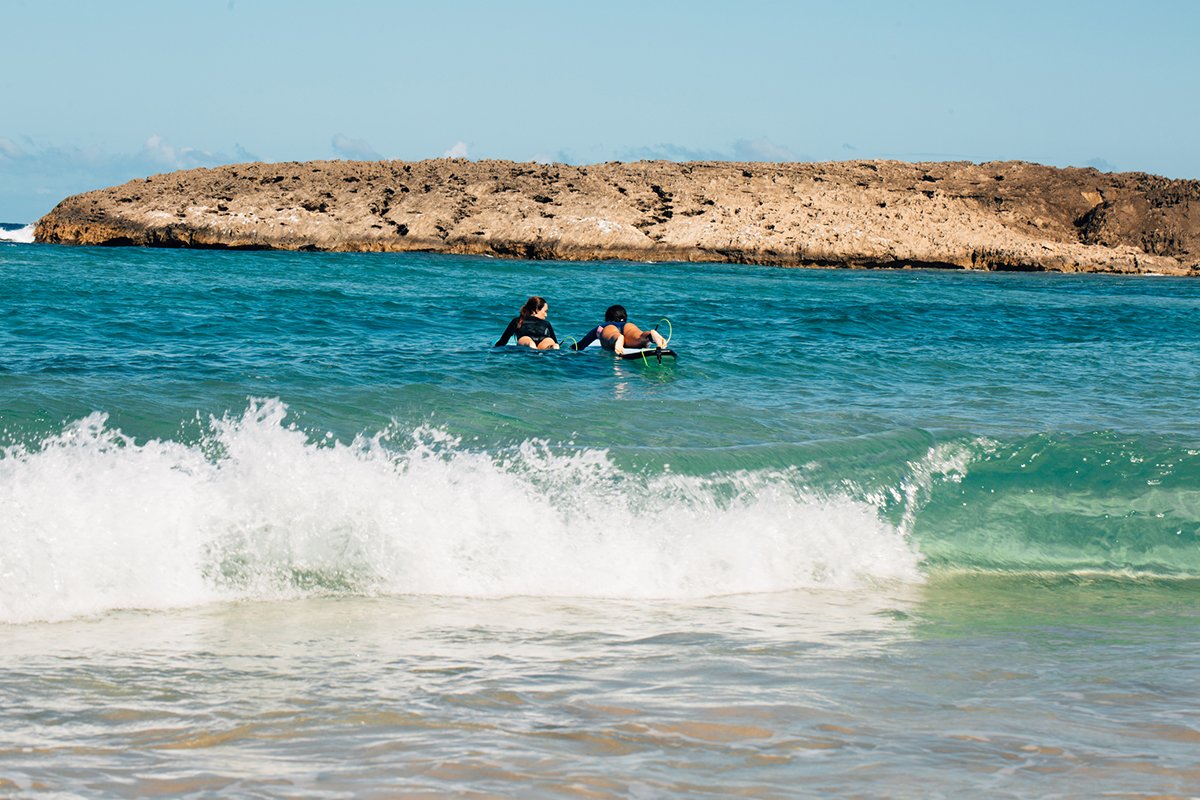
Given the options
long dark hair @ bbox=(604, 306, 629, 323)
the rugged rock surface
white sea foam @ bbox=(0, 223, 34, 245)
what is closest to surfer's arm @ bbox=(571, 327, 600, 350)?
long dark hair @ bbox=(604, 306, 629, 323)

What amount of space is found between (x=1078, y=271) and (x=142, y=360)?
4368 centimetres

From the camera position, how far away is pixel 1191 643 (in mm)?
5660

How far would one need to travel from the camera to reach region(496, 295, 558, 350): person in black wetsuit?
15680 mm

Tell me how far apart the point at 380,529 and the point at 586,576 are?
4.44 ft

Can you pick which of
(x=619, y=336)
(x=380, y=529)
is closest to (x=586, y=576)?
(x=380, y=529)

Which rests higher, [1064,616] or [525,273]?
[525,273]

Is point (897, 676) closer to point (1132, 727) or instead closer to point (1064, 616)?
point (1132, 727)

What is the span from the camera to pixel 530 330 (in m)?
15.8

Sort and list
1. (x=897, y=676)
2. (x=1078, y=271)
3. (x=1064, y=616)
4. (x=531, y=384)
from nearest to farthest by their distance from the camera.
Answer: (x=897, y=676)
(x=1064, y=616)
(x=531, y=384)
(x=1078, y=271)

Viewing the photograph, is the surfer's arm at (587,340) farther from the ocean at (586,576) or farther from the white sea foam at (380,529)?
the white sea foam at (380,529)

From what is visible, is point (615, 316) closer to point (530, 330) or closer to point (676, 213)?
point (530, 330)

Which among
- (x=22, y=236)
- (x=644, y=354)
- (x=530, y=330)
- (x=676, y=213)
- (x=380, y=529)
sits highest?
(x=676, y=213)

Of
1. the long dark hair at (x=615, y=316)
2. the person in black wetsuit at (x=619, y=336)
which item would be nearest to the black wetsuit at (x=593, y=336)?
the person in black wetsuit at (x=619, y=336)

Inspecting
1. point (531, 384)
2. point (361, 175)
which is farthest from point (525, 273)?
point (531, 384)
